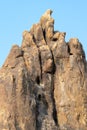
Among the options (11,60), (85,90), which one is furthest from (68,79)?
(11,60)

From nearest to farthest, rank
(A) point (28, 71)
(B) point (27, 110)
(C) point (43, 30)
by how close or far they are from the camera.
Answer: (B) point (27, 110)
(A) point (28, 71)
(C) point (43, 30)

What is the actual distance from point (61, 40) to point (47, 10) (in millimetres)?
4339

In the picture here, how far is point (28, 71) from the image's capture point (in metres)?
50.9

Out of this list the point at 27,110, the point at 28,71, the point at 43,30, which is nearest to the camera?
the point at 27,110

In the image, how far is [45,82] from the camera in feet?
171

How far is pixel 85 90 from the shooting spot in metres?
52.4

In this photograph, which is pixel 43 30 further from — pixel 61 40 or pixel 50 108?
pixel 50 108

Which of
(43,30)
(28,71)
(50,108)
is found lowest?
(50,108)

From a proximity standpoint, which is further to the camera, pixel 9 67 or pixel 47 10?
pixel 47 10

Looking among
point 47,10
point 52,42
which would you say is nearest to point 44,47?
point 52,42

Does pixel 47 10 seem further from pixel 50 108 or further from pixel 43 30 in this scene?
pixel 50 108

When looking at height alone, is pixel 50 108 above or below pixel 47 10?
below

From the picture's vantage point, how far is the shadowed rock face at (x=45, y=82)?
157 ft

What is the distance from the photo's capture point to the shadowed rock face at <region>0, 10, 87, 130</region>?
47812 mm
